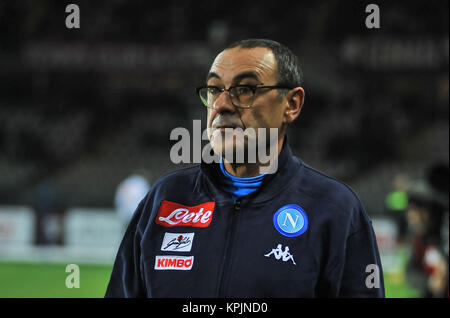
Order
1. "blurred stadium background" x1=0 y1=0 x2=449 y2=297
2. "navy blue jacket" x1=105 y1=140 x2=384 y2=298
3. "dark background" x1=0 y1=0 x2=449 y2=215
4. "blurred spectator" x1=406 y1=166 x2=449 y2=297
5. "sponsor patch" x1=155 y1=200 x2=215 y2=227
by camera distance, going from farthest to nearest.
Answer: "dark background" x1=0 y1=0 x2=449 y2=215 < "blurred stadium background" x1=0 y1=0 x2=449 y2=297 < "blurred spectator" x1=406 y1=166 x2=449 y2=297 < "sponsor patch" x1=155 y1=200 x2=215 y2=227 < "navy blue jacket" x1=105 y1=140 x2=384 y2=298

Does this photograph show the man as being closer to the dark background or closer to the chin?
the chin

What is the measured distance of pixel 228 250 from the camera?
65.5 inches

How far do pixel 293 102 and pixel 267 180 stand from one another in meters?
0.26

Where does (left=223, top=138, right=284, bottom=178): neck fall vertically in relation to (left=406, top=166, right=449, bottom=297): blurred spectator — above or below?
above

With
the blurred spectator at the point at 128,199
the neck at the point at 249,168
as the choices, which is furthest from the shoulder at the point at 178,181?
the blurred spectator at the point at 128,199

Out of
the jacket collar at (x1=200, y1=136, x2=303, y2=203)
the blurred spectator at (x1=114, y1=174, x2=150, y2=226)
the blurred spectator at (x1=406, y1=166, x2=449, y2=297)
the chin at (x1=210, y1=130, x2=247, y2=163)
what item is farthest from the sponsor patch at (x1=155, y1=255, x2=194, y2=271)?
the blurred spectator at (x1=114, y1=174, x2=150, y2=226)

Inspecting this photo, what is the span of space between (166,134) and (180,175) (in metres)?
16.2

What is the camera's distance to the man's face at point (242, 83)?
1.67 m

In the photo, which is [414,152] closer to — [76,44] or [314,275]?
[76,44]

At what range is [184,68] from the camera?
17.3 m

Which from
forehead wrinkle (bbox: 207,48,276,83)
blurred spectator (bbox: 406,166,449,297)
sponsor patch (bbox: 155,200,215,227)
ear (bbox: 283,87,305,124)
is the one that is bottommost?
blurred spectator (bbox: 406,166,449,297)

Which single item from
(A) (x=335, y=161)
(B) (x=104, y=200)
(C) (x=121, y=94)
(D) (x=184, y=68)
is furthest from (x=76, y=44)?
(A) (x=335, y=161)

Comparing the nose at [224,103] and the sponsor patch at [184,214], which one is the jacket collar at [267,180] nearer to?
the sponsor patch at [184,214]

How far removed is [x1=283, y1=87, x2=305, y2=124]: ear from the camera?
1774 millimetres
